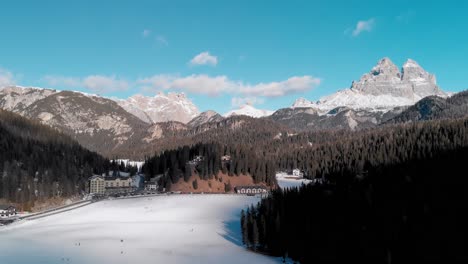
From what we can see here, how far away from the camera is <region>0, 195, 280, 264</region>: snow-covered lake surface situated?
75062 millimetres

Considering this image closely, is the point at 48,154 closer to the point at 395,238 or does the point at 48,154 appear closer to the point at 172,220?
the point at 172,220

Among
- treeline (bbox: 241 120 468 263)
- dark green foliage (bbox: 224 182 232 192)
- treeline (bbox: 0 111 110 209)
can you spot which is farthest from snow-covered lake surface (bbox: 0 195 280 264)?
dark green foliage (bbox: 224 182 232 192)

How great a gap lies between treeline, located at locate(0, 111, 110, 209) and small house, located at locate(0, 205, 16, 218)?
735 centimetres

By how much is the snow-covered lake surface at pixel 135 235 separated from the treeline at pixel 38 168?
18350 mm

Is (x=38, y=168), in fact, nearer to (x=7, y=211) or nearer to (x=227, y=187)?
(x=7, y=211)

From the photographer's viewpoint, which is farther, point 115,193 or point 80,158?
point 80,158

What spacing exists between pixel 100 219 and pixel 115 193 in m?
46.2

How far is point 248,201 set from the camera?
460 feet

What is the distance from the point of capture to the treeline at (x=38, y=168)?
440ft

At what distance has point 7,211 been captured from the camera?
115875mm

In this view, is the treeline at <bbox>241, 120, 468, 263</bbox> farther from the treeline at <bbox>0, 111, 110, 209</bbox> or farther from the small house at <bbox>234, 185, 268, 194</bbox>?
the treeline at <bbox>0, 111, 110, 209</bbox>

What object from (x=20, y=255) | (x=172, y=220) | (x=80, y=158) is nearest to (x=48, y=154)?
(x=80, y=158)

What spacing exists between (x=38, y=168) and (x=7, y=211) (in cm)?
4163

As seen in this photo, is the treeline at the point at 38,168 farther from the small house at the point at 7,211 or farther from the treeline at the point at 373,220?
the treeline at the point at 373,220
